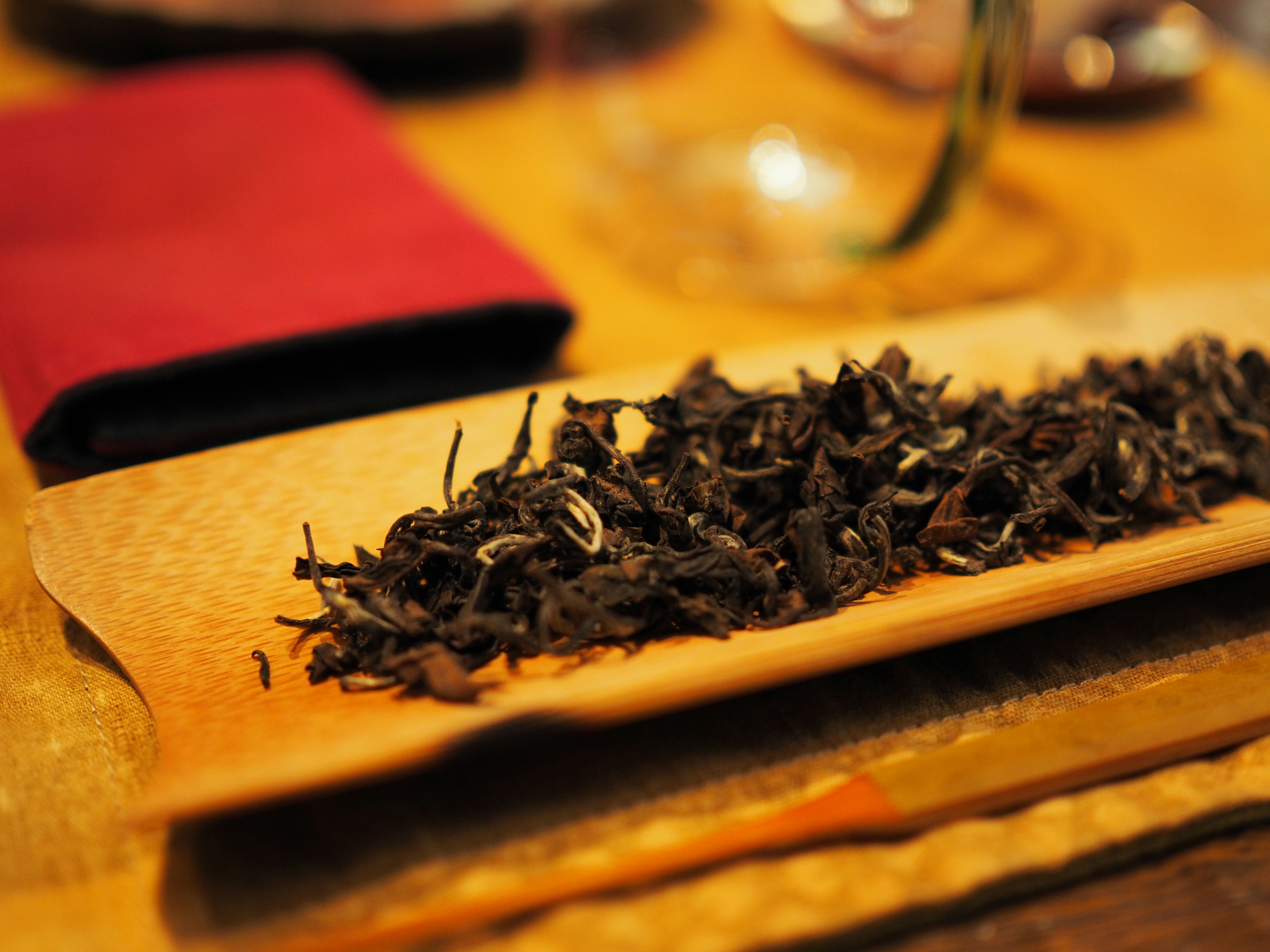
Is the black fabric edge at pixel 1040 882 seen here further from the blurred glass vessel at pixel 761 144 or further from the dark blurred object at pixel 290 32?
the dark blurred object at pixel 290 32

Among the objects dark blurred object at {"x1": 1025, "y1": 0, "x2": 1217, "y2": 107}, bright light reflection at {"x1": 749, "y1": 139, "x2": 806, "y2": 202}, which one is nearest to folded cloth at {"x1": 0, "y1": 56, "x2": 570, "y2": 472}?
bright light reflection at {"x1": 749, "y1": 139, "x2": 806, "y2": 202}

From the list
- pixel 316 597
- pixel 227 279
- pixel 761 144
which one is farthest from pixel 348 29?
pixel 316 597

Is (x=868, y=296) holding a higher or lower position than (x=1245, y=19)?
lower

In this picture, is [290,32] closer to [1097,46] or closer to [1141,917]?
[1097,46]

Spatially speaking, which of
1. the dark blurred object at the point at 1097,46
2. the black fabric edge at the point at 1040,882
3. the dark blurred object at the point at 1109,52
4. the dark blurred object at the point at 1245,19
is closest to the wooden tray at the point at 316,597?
the black fabric edge at the point at 1040,882

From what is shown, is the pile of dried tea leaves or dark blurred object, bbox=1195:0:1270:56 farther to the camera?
dark blurred object, bbox=1195:0:1270:56

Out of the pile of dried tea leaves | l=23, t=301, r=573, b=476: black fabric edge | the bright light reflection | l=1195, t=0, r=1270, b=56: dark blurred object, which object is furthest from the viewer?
l=1195, t=0, r=1270, b=56: dark blurred object

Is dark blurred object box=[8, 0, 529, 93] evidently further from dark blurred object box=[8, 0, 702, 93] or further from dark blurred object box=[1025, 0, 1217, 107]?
dark blurred object box=[1025, 0, 1217, 107]

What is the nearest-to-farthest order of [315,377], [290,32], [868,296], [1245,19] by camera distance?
[315,377] → [868,296] → [290,32] → [1245,19]
